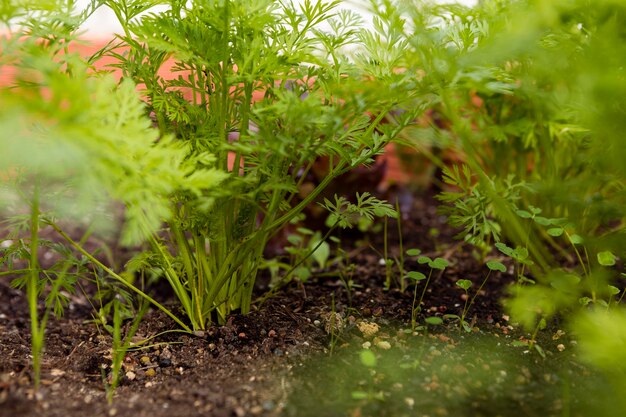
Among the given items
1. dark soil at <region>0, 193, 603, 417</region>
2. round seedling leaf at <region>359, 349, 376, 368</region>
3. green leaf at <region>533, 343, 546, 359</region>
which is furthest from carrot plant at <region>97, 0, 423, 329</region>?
green leaf at <region>533, 343, 546, 359</region>

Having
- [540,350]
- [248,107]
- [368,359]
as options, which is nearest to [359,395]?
[368,359]

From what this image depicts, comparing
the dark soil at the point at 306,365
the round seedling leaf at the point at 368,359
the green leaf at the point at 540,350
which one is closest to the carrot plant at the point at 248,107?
the dark soil at the point at 306,365

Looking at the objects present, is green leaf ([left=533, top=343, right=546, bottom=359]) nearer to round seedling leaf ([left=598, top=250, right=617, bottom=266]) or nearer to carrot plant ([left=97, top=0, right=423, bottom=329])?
round seedling leaf ([left=598, top=250, right=617, bottom=266])

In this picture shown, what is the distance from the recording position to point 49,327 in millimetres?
1441

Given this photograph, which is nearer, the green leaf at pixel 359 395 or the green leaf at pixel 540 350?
the green leaf at pixel 359 395

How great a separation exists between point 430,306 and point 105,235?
0.96 meters

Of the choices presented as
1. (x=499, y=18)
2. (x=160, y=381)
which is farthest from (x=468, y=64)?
(x=160, y=381)

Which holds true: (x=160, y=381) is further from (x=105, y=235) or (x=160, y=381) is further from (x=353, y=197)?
(x=353, y=197)

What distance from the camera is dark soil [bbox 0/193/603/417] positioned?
101 cm

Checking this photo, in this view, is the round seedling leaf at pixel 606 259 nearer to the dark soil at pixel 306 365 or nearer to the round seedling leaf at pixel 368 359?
the dark soil at pixel 306 365

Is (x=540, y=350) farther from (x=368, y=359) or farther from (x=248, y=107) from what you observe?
(x=248, y=107)

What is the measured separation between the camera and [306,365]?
1167mm

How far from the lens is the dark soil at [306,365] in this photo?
1014mm

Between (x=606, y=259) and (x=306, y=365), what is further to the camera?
(x=606, y=259)
